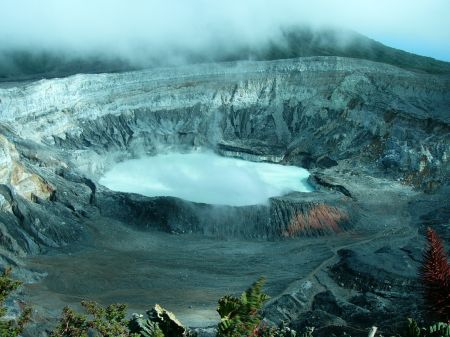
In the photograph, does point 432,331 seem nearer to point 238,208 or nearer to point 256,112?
point 238,208

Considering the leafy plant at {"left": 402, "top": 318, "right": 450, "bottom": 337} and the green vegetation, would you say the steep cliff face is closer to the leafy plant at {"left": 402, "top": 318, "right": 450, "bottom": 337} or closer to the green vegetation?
the green vegetation

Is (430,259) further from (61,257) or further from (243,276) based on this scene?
(61,257)

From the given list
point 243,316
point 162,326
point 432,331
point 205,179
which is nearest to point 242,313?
point 243,316

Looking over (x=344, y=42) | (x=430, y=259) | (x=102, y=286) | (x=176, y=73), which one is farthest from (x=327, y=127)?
(x=430, y=259)

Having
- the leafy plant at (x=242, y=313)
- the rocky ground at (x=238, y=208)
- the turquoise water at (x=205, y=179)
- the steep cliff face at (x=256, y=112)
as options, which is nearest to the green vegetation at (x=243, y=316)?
the leafy plant at (x=242, y=313)

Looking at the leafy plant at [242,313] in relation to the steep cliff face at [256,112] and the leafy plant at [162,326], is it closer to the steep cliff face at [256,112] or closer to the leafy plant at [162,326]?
the leafy plant at [162,326]

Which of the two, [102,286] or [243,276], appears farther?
[243,276]

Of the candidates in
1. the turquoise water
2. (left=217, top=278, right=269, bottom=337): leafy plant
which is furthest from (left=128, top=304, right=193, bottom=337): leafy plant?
the turquoise water
